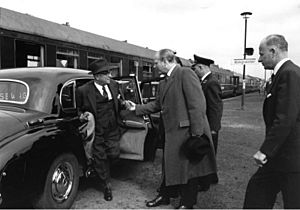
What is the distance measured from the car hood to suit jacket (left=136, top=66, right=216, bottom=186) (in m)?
1.42

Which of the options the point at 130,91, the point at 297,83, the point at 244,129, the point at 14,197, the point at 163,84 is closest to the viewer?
the point at 297,83

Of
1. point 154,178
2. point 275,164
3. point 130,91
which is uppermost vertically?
point 130,91

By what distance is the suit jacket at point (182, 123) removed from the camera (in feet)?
10.5

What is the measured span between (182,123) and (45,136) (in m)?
1.43

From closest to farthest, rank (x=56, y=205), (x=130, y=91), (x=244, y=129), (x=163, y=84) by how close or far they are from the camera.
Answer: (x=56, y=205)
(x=163, y=84)
(x=130, y=91)
(x=244, y=129)

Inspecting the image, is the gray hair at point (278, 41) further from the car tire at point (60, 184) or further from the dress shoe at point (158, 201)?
the car tire at point (60, 184)

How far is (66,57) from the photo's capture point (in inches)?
324

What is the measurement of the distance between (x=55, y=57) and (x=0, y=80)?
4257 mm

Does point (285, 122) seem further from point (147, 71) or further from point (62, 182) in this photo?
point (147, 71)

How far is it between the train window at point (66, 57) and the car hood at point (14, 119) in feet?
15.8

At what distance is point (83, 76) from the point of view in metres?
4.06

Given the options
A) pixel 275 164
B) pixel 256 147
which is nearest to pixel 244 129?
pixel 256 147

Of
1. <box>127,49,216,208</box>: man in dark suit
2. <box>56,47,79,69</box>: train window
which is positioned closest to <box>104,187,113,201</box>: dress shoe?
<box>127,49,216,208</box>: man in dark suit

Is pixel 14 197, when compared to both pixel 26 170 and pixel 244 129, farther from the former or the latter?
pixel 244 129
